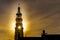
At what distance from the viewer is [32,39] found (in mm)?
72938

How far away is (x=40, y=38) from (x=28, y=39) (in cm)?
345

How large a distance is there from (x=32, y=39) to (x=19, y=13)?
1245 inches

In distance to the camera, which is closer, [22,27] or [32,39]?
[32,39]

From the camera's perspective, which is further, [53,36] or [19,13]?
[19,13]

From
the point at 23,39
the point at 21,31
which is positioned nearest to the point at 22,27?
the point at 21,31

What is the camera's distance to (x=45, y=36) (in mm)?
72562

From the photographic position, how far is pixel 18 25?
98.8 meters

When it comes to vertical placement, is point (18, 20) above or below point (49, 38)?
above

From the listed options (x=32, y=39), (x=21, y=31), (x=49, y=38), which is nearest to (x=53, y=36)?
(x=49, y=38)

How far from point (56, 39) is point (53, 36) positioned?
66.2 inches

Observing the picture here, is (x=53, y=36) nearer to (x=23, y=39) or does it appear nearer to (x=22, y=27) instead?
(x=23, y=39)

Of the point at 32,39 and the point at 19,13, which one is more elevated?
the point at 19,13

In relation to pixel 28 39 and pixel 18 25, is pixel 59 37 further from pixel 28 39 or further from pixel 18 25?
pixel 18 25

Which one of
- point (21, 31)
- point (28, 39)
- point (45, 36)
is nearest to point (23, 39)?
point (28, 39)
